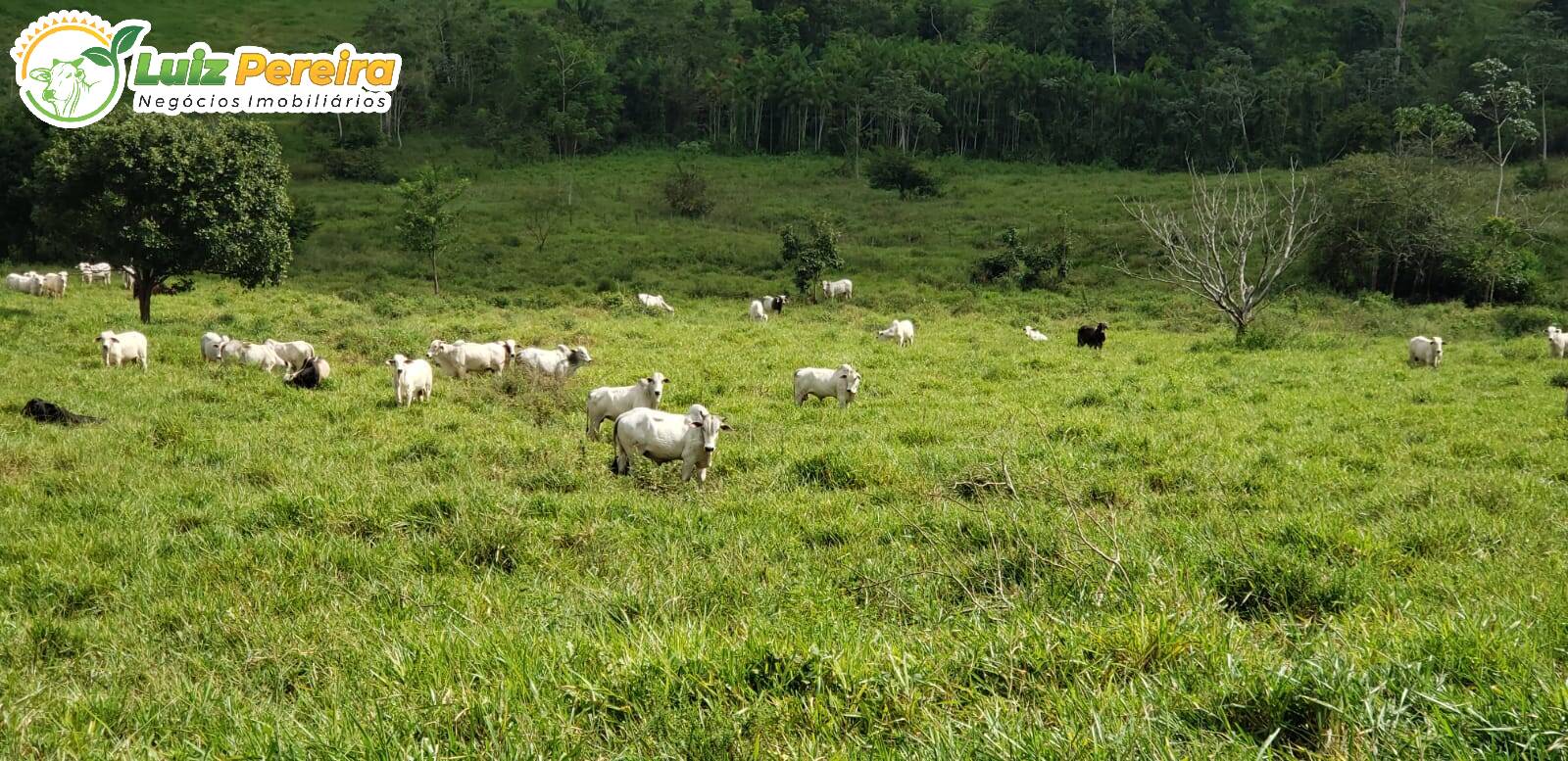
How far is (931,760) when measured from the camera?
277 cm

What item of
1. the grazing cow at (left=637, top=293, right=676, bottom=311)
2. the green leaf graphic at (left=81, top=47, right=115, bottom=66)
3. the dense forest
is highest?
the dense forest

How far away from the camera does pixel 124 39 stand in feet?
96.0

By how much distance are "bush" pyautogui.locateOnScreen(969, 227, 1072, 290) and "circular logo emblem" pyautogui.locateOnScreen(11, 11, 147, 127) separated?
33710 millimetres

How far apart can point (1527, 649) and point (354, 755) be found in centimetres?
441

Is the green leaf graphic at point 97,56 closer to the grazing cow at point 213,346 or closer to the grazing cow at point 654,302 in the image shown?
the grazing cow at point 213,346

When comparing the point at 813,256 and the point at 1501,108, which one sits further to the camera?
the point at 1501,108

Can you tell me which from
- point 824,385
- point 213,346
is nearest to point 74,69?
point 213,346

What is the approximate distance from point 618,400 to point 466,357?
21.5 ft

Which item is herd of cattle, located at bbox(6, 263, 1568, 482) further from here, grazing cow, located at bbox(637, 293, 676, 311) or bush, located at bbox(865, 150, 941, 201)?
bush, located at bbox(865, 150, 941, 201)

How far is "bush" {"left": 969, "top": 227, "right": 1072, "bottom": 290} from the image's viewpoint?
125ft

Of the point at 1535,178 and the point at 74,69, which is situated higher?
the point at 74,69

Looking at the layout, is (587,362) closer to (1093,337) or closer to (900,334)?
(900,334)

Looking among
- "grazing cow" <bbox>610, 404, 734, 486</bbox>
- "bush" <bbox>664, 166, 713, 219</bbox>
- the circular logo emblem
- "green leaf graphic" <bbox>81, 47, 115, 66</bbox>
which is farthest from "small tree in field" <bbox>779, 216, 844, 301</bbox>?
"grazing cow" <bbox>610, 404, 734, 486</bbox>

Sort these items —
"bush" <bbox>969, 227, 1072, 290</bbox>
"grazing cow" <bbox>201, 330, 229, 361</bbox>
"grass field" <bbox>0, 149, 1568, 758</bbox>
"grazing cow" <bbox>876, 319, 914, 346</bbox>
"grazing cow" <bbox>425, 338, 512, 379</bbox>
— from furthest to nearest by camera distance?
"bush" <bbox>969, 227, 1072, 290</bbox>
"grazing cow" <bbox>876, 319, 914, 346</bbox>
"grazing cow" <bbox>201, 330, 229, 361</bbox>
"grazing cow" <bbox>425, 338, 512, 379</bbox>
"grass field" <bbox>0, 149, 1568, 758</bbox>
